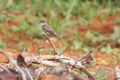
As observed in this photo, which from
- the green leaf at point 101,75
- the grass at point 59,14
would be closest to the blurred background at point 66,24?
the grass at point 59,14

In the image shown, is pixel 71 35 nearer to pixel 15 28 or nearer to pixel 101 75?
pixel 15 28

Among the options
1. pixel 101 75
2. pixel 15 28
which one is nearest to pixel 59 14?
pixel 15 28

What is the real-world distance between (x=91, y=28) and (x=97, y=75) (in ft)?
8.09

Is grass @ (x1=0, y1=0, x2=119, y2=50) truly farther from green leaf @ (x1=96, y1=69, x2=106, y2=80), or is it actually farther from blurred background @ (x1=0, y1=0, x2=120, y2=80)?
green leaf @ (x1=96, y1=69, x2=106, y2=80)

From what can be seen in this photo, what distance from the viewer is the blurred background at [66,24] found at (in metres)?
3.72

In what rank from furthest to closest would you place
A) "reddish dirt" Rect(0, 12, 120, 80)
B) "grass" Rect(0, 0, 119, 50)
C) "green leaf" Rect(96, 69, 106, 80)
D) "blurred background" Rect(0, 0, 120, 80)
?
1. "grass" Rect(0, 0, 119, 50)
2. "blurred background" Rect(0, 0, 120, 80)
3. "reddish dirt" Rect(0, 12, 120, 80)
4. "green leaf" Rect(96, 69, 106, 80)

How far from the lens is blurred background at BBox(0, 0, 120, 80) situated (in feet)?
12.2

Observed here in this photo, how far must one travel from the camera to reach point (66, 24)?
4293 mm

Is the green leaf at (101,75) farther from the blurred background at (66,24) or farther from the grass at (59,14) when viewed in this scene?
the grass at (59,14)

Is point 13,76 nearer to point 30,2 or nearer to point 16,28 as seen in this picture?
point 16,28

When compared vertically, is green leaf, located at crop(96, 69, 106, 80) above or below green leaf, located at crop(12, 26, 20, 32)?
below

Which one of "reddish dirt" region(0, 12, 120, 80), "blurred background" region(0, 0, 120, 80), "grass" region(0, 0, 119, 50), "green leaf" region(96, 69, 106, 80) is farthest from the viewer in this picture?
"grass" region(0, 0, 119, 50)

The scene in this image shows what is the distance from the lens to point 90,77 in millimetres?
1996

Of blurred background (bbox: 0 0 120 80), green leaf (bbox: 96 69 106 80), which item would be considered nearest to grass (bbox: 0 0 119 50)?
blurred background (bbox: 0 0 120 80)
